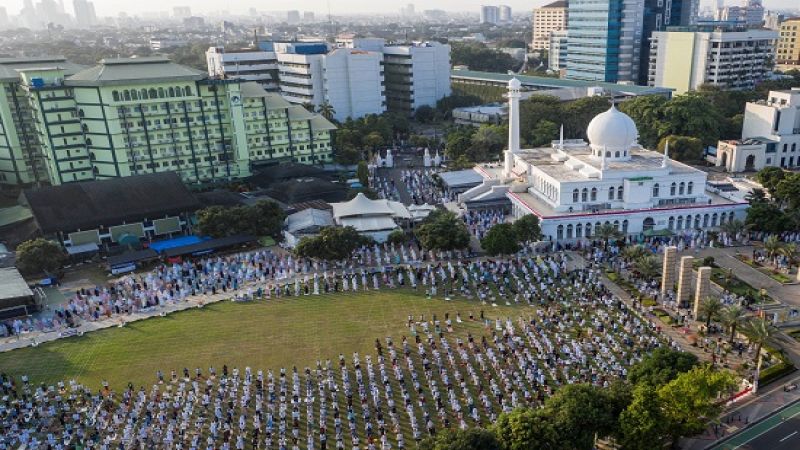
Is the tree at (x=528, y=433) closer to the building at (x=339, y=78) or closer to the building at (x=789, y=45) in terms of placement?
the building at (x=339, y=78)

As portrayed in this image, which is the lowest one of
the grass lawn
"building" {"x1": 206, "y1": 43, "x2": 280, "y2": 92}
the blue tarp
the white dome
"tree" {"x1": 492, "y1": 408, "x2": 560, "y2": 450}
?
the grass lawn

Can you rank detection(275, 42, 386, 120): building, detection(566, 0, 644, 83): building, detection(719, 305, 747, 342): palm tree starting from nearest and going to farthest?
detection(719, 305, 747, 342): palm tree < detection(275, 42, 386, 120): building < detection(566, 0, 644, 83): building

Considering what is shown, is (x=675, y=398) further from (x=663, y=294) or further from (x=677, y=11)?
(x=677, y=11)

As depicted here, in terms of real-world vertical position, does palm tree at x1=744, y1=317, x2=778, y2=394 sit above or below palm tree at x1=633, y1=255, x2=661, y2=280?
above

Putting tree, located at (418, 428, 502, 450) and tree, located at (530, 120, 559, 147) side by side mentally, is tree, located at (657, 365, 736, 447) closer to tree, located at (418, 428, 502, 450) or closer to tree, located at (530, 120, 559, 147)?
tree, located at (418, 428, 502, 450)

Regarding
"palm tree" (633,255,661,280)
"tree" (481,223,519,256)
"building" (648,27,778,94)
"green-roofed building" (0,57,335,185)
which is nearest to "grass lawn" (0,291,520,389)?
"tree" (481,223,519,256)

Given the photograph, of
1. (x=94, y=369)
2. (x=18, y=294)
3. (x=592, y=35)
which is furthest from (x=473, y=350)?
(x=592, y=35)
